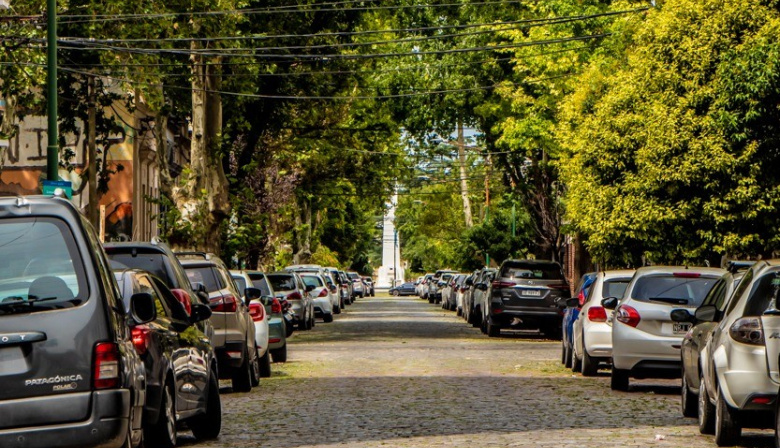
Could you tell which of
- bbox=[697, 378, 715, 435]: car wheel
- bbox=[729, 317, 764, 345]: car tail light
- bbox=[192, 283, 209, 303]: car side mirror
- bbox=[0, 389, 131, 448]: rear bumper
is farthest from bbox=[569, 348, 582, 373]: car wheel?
bbox=[0, 389, 131, 448]: rear bumper

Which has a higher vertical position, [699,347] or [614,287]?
[614,287]

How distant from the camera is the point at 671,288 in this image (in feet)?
63.7

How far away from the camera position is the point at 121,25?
29.8 meters

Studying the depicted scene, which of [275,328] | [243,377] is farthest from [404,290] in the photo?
[243,377]

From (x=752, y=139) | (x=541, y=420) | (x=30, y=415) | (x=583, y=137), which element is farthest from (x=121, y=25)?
(x=30, y=415)

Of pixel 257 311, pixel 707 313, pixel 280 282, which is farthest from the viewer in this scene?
pixel 280 282

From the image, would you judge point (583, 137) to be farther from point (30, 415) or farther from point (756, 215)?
point (30, 415)

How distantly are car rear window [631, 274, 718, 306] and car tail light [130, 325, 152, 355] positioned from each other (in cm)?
923

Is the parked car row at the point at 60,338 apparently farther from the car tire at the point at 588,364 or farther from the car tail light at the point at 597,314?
the car tire at the point at 588,364

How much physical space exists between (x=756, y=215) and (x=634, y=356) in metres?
11.0

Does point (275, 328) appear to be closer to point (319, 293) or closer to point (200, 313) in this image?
point (200, 313)

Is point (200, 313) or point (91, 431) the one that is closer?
point (91, 431)

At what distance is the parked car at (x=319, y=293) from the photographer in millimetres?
47312

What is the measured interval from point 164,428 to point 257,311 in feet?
37.4
